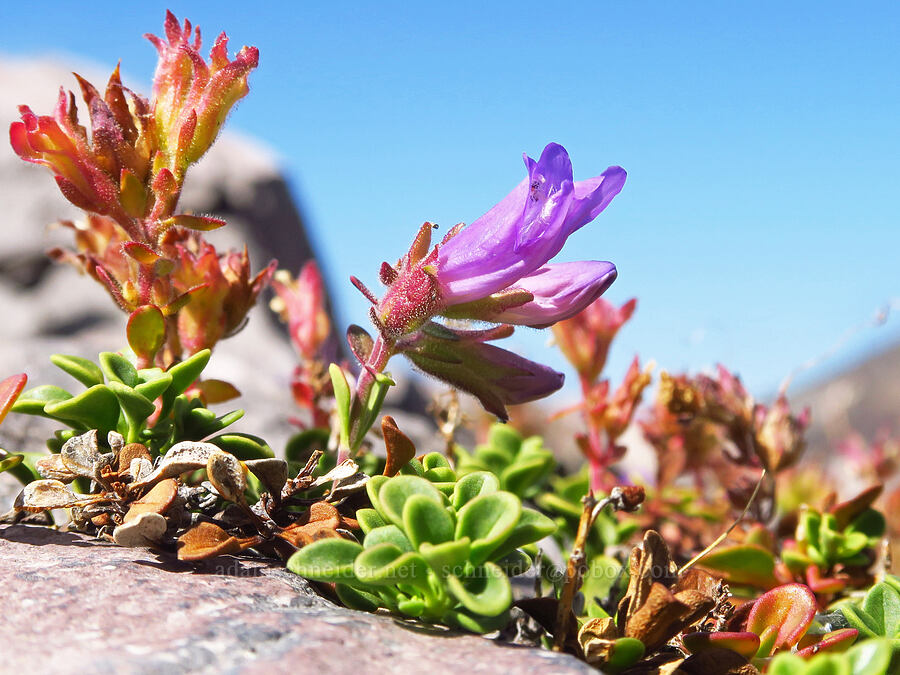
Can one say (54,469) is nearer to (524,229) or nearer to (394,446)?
(394,446)

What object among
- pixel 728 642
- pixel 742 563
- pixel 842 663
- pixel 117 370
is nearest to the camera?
pixel 842 663

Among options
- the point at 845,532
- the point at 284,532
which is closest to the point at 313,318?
the point at 284,532

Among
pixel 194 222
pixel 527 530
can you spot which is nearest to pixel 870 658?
pixel 527 530

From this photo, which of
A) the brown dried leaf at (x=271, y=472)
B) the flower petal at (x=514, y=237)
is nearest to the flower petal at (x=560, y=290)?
the flower petal at (x=514, y=237)

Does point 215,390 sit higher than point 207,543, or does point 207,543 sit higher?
point 215,390

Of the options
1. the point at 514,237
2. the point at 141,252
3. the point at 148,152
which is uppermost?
the point at 148,152

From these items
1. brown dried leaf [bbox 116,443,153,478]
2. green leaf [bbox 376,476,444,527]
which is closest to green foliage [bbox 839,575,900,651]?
green leaf [bbox 376,476,444,527]

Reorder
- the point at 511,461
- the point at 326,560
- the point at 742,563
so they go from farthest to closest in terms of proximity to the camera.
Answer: the point at 511,461 → the point at 742,563 → the point at 326,560

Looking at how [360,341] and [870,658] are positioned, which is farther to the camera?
[360,341]
